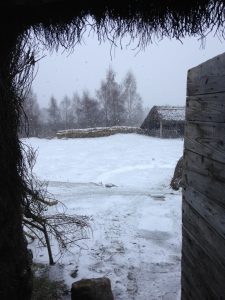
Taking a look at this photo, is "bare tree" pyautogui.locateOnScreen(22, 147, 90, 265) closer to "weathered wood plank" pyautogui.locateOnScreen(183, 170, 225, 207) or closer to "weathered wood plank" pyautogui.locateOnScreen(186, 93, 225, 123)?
"weathered wood plank" pyautogui.locateOnScreen(183, 170, 225, 207)

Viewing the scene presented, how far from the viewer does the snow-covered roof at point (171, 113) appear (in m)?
25.1

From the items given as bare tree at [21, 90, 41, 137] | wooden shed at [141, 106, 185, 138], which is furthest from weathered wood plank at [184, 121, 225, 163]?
wooden shed at [141, 106, 185, 138]

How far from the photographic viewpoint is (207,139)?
2186 mm

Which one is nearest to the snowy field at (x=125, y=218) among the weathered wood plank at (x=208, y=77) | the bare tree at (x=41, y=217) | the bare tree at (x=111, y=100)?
the bare tree at (x=41, y=217)

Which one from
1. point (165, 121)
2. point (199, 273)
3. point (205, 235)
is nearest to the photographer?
point (205, 235)

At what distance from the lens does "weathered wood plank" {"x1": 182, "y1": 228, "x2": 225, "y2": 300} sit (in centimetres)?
212

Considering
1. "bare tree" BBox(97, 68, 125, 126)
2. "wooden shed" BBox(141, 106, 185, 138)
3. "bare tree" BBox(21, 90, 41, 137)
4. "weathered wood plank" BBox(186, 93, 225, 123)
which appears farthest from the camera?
"bare tree" BBox(97, 68, 125, 126)

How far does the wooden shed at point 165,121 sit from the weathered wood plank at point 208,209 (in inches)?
890

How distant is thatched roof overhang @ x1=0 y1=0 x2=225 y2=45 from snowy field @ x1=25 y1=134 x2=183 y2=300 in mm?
3420

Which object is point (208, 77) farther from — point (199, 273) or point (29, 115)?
point (29, 115)

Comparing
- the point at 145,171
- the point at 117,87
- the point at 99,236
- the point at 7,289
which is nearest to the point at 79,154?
the point at 145,171

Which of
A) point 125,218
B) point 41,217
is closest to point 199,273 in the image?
point 41,217

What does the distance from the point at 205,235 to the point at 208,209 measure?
0.22m

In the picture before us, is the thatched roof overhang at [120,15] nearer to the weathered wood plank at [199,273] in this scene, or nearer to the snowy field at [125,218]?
the weathered wood plank at [199,273]
